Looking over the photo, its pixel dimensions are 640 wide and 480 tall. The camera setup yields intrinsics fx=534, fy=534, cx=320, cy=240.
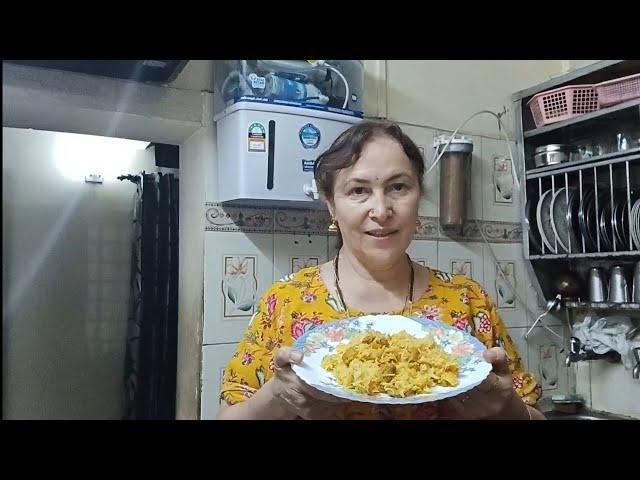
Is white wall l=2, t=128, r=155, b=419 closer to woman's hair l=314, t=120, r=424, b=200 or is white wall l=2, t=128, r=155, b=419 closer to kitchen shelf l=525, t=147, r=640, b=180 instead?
woman's hair l=314, t=120, r=424, b=200

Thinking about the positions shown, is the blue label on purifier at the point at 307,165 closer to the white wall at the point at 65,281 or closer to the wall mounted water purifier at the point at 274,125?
the wall mounted water purifier at the point at 274,125

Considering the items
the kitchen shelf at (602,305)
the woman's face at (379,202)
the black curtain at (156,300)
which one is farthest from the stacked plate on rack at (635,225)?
the black curtain at (156,300)

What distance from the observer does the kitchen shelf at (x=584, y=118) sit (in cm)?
113

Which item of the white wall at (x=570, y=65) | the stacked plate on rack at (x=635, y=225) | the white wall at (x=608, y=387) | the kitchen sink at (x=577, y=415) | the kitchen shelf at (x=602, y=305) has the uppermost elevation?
the white wall at (x=570, y=65)

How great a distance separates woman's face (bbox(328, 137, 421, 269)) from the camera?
748 mm

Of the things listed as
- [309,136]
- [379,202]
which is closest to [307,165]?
[309,136]

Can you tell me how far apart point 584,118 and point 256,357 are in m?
0.93

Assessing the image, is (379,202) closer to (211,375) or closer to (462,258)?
(211,375)

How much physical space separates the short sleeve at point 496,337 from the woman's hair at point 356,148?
20cm

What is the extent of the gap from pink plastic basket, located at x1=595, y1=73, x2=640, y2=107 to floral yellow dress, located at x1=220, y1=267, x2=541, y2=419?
0.67 metres

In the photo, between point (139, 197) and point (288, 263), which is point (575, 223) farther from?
point (139, 197)
